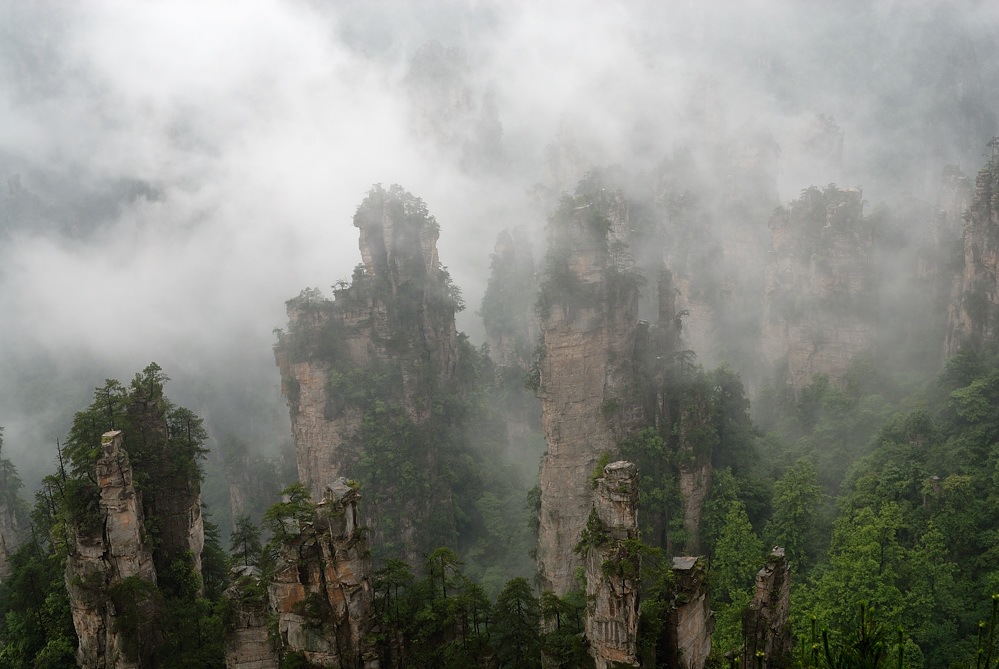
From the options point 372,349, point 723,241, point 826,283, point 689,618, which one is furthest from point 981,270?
point 372,349

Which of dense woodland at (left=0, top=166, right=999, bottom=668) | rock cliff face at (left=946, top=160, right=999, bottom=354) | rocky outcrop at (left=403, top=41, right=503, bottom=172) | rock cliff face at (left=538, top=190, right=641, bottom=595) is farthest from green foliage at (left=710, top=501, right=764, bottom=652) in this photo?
rocky outcrop at (left=403, top=41, right=503, bottom=172)

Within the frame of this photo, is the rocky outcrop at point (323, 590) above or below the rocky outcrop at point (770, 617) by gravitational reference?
above

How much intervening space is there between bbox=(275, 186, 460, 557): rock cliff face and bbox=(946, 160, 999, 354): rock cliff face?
92.0ft

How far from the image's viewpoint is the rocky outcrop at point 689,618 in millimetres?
17781

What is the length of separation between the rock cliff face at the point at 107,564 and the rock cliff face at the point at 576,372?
1727 centimetres

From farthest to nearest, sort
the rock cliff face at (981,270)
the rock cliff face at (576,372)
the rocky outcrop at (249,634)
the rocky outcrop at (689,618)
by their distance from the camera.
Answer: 1. the rock cliff face at (981,270)
2. the rock cliff face at (576,372)
3. the rocky outcrop at (249,634)
4. the rocky outcrop at (689,618)

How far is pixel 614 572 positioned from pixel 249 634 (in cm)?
993

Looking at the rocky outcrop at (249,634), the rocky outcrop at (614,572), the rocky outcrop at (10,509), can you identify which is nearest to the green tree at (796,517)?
the rocky outcrop at (614,572)

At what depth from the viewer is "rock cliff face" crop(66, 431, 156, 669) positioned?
68.1 ft

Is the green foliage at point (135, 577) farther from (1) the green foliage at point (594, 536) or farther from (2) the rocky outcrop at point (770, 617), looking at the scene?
(2) the rocky outcrop at point (770, 617)

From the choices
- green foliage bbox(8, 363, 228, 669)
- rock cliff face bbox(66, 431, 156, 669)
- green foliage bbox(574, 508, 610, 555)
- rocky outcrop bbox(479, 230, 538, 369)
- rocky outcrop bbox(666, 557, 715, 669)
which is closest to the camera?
rocky outcrop bbox(666, 557, 715, 669)

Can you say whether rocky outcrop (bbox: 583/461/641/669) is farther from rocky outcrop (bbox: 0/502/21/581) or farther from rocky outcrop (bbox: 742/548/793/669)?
rocky outcrop (bbox: 0/502/21/581)

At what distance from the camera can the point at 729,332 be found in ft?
181

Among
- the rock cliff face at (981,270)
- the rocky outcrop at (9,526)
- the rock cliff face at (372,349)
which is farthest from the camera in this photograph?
the rock cliff face at (372,349)
